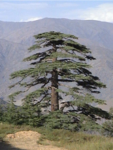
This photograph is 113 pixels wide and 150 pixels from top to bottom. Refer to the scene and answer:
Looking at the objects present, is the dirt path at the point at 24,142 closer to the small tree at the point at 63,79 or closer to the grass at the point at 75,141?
the grass at the point at 75,141

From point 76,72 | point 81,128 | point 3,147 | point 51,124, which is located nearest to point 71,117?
point 81,128

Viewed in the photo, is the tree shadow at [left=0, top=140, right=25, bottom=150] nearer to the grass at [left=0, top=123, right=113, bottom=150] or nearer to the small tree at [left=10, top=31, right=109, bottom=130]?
the grass at [left=0, top=123, right=113, bottom=150]

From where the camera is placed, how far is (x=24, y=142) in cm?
Answer: 1035

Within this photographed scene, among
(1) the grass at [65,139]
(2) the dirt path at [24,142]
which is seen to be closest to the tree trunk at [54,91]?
(1) the grass at [65,139]

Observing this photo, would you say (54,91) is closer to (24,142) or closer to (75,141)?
(75,141)

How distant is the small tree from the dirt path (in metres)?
3.37

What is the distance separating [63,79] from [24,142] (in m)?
7.35

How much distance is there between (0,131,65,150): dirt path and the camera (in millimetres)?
9648

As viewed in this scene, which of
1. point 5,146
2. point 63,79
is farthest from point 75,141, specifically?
point 63,79

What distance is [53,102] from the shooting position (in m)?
16.9

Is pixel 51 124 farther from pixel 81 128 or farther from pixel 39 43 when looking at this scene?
pixel 39 43

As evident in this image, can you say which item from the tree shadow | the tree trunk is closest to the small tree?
the tree trunk

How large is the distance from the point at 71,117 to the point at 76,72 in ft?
10.5

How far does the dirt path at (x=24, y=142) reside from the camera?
9648mm
